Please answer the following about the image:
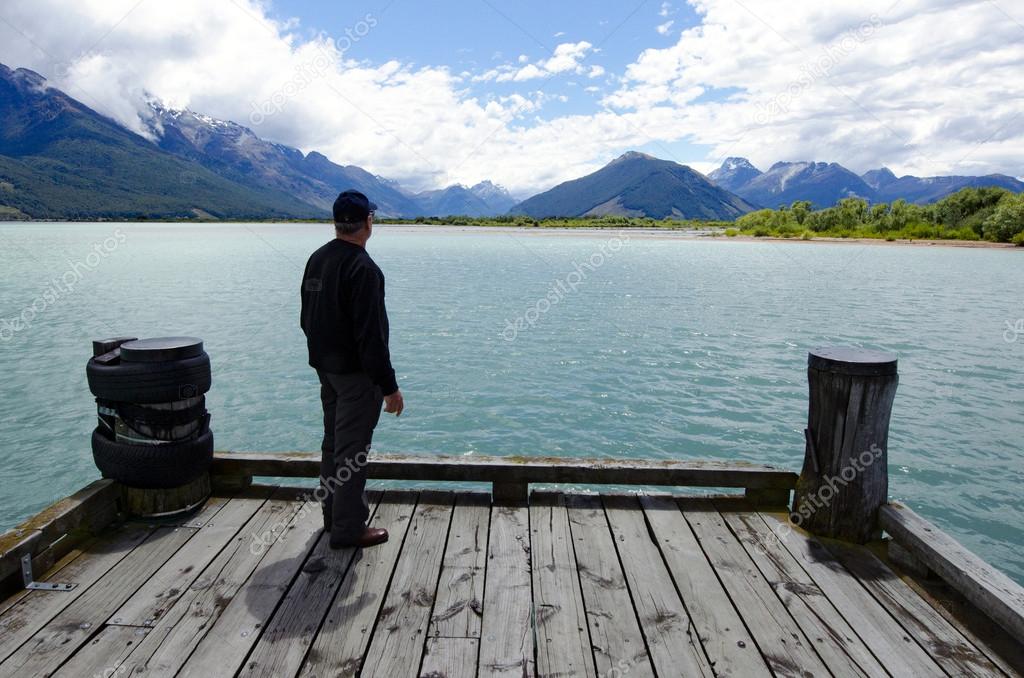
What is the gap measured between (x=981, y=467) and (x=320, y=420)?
11.1m

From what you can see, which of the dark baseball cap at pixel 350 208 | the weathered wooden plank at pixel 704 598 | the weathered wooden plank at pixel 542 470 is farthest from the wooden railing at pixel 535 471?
the dark baseball cap at pixel 350 208

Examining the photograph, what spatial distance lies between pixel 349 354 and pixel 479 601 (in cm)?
180

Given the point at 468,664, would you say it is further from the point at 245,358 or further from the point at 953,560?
the point at 245,358

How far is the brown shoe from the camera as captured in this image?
433 centimetres

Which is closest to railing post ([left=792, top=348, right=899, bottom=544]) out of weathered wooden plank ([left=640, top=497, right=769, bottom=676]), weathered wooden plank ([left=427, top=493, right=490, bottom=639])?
weathered wooden plank ([left=640, top=497, right=769, bottom=676])

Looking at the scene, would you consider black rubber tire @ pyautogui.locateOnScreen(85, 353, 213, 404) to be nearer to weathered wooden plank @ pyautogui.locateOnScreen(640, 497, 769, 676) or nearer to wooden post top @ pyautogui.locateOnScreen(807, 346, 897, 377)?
weathered wooden plank @ pyautogui.locateOnScreen(640, 497, 769, 676)

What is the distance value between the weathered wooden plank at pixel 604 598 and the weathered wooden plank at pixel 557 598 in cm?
5

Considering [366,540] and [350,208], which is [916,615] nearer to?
[366,540]

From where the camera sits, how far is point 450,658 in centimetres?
324

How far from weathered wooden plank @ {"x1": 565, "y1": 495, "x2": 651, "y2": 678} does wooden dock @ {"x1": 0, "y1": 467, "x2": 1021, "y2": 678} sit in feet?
0.04

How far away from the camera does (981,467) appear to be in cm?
966

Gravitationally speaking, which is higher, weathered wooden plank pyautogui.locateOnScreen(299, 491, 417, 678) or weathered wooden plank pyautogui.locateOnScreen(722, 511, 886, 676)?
weathered wooden plank pyautogui.locateOnScreen(299, 491, 417, 678)

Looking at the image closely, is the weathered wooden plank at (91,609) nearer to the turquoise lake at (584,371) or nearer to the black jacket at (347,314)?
the black jacket at (347,314)

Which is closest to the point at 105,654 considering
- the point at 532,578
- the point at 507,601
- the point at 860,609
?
the point at 507,601
